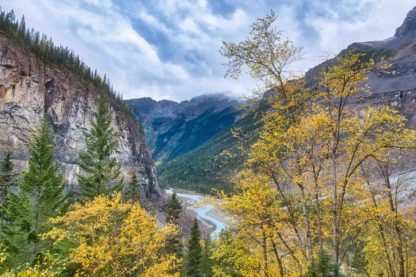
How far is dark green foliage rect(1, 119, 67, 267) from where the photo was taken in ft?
77.3

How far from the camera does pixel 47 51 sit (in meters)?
116

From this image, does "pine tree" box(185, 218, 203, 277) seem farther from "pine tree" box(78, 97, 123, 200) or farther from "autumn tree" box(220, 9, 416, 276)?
"autumn tree" box(220, 9, 416, 276)

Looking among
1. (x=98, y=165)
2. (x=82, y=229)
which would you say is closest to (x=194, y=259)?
(x=98, y=165)

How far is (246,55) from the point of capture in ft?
45.4

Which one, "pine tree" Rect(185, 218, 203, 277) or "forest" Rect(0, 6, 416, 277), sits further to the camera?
"pine tree" Rect(185, 218, 203, 277)

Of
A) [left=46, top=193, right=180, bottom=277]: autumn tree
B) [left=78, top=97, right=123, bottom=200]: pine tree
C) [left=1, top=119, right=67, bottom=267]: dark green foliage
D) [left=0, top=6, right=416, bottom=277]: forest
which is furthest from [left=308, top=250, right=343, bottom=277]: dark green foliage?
[left=78, top=97, right=123, bottom=200]: pine tree

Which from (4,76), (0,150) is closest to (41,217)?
(0,150)

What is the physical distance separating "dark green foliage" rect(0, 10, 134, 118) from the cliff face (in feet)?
14.0

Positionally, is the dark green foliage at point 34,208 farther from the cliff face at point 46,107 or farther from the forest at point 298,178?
the cliff face at point 46,107

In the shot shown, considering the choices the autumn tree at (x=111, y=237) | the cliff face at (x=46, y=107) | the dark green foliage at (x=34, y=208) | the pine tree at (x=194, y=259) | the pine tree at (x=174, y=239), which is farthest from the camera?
the cliff face at (x=46, y=107)

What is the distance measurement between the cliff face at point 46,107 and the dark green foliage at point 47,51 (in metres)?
4.26

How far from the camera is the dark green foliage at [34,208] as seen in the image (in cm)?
2356

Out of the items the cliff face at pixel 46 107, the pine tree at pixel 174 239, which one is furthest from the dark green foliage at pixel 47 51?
the pine tree at pixel 174 239

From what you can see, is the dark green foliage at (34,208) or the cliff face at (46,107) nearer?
the dark green foliage at (34,208)
